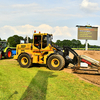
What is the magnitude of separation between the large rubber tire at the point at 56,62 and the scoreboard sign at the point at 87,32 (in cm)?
2474

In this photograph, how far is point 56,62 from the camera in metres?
9.84

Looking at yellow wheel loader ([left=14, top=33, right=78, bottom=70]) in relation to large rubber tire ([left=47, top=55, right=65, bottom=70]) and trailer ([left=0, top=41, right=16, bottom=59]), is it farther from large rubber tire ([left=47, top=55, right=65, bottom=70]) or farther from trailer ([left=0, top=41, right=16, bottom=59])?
trailer ([left=0, top=41, right=16, bottom=59])

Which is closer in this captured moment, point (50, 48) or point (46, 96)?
point (46, 96)

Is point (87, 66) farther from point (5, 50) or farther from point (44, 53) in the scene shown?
point (5, 50)

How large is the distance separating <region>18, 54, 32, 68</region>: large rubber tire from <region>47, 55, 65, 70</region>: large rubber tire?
1687 mm

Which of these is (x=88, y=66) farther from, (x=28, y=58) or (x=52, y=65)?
(x=28, y=58)

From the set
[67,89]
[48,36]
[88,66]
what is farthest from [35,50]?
[67,89]

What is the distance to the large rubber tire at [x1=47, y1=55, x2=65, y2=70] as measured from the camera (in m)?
9.52

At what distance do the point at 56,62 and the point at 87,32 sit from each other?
2574cm

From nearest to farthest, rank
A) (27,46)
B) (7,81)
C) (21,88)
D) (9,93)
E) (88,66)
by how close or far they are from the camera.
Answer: (9,93)
(21,88)
(7,81)
(88,66)
(27,46)

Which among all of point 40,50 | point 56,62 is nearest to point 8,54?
point 40,50

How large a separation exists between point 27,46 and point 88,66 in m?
5.10

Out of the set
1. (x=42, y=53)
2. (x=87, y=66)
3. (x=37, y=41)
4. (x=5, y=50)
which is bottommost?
(x=87, y=66)

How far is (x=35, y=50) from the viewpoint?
35.3 feet
